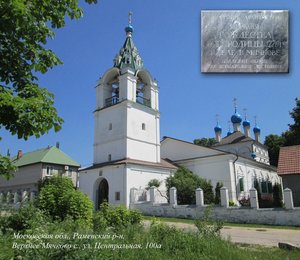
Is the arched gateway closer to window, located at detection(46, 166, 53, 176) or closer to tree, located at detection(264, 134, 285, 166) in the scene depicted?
window, located at detection(46, 166, 53, 176)

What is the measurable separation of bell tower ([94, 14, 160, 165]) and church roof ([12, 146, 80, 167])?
1243cm

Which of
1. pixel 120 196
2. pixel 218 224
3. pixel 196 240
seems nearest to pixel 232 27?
pixel 196 240

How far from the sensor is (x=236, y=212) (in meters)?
18.4

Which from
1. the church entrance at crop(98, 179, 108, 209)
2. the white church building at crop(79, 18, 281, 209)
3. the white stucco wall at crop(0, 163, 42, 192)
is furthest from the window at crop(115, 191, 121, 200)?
the white stucco wall at crop(0, 163, 42, 192)

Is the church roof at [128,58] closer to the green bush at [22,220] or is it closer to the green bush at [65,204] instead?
the green bush at [65,204]

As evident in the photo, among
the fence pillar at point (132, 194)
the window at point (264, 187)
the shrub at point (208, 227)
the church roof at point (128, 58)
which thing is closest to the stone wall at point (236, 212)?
the fence pillar at point (132, 194)

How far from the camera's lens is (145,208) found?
23.3 metres

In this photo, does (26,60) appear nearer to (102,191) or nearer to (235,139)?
(102,191)

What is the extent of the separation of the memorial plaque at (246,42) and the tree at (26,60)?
2.22 metres

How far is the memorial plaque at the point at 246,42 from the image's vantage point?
17.3ft

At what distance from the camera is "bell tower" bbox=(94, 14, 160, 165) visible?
28.2 metres

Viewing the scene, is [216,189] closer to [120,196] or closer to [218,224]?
[120,196]

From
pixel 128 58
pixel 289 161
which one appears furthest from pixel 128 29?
pixel 289 161

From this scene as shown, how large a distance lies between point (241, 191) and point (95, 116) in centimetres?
1623
